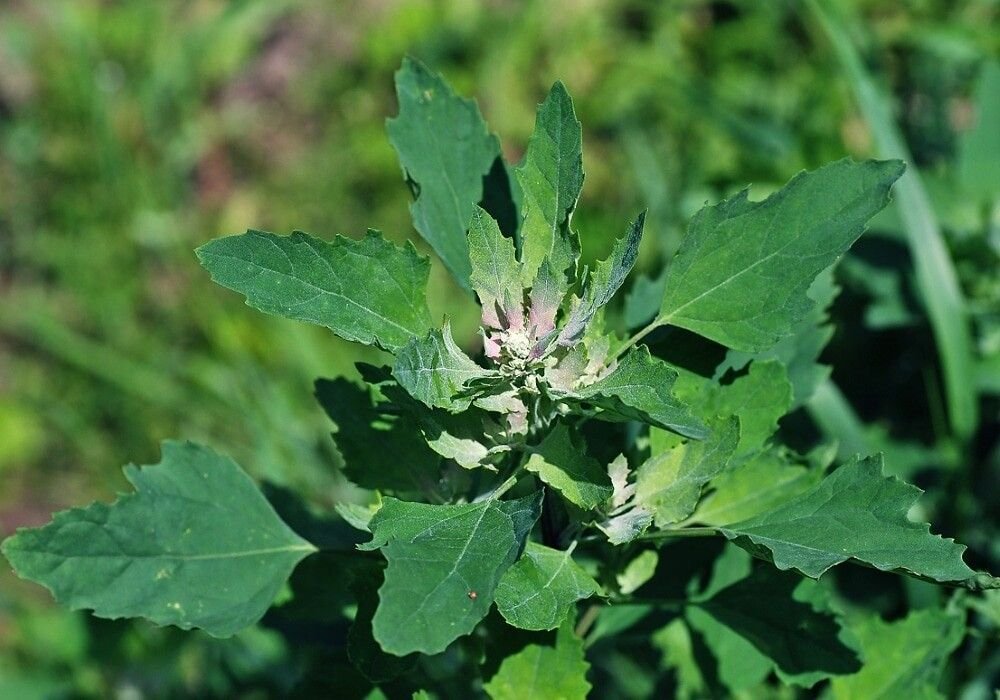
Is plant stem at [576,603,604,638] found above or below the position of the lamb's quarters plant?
below

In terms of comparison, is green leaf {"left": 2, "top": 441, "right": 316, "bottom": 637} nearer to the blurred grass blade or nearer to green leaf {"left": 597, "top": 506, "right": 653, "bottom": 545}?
green leaf {"left": 597, "top": 506, "right": 653, "bottom": 545}

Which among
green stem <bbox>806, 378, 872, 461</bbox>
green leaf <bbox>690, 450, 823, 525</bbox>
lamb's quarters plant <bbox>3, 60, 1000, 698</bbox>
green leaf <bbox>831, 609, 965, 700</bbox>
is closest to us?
lamb's quarters plant <bbox>3, 60, 1000, 698</bbox>

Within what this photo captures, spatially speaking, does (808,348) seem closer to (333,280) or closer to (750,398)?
(750,398)

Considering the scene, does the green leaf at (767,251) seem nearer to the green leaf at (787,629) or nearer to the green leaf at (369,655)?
the green leaf at (787,629)

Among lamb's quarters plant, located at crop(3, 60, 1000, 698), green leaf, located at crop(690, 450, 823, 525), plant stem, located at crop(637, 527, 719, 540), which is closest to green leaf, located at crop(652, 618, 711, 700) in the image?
lamb's quarters plant, located at crop(3, 60, 1000, 698)

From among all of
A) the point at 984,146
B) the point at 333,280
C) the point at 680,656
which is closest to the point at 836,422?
the point at 680,656

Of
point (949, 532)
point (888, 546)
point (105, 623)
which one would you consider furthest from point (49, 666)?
point (888, 546)
